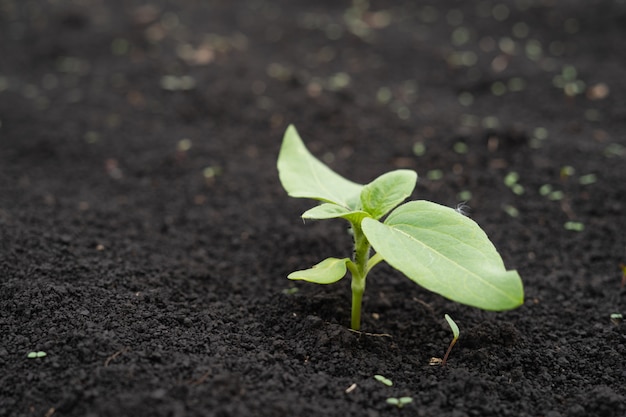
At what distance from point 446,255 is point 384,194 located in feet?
1.10

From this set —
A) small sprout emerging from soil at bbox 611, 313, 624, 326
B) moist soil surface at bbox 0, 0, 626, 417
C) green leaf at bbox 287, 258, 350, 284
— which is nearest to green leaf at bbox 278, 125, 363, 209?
green leaf at bbox 287, 258, 350, 284

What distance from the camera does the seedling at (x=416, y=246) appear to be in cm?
154

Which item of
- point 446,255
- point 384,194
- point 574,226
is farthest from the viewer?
point 574,226

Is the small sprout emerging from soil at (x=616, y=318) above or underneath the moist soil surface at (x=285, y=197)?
underneath

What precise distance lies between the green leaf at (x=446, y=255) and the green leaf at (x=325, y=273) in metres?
0.19

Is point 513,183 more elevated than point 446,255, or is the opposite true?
point 446,255

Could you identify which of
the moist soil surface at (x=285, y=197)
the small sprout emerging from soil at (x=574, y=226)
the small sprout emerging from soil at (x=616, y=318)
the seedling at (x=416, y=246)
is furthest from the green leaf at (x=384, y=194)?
the small sprout emerging from soil at (x=574, y=226)

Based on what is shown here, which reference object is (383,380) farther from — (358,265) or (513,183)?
(513,183)

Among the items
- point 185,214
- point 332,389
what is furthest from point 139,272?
point 332,389

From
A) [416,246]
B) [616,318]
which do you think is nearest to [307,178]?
[416,246]

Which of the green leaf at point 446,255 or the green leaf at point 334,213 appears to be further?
the green leaf at point 334,213

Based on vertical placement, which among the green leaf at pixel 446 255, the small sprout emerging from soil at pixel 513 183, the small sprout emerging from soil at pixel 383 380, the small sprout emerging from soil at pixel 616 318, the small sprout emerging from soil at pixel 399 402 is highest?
the green leaf at pixel 446 255

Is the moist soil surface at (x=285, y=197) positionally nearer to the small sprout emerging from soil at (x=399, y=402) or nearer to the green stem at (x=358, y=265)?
the small sprout emerging from soil at (x=399, y=402)

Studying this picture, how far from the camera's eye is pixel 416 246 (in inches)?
66.6
